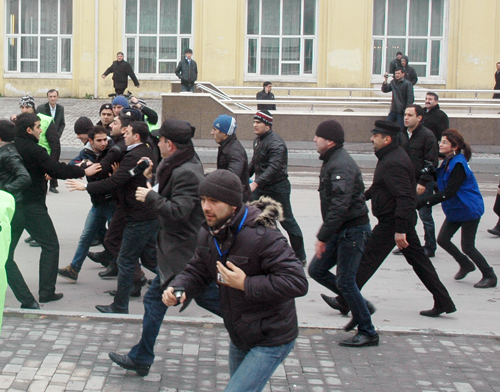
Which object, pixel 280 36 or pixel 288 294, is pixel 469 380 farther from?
pixel 280 36

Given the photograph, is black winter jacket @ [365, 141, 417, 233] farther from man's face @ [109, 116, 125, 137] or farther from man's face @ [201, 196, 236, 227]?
man's face @ [201, 196, 236, 227]

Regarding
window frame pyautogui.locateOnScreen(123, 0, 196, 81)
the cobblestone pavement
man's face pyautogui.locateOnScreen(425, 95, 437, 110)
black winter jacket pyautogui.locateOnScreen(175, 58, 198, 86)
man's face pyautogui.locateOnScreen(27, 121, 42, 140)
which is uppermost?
window frame pyautogui.locateOnScreen(123, 0, 196, 81)

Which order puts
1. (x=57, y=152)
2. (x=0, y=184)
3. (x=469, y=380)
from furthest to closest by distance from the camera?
(x=57, y=152) → (x=0, y=184) → (x=469, y=380)

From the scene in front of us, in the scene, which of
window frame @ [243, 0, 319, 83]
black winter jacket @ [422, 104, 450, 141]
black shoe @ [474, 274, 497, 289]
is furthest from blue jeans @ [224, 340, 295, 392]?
window frame @ [243, 0, 319, 83]

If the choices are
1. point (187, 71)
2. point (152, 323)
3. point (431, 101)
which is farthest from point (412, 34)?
point (152, 323)

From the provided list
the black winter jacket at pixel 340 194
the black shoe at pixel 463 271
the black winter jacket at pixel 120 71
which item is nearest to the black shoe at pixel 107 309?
the black winter jacket at pixel 340 194

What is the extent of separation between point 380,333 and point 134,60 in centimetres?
2511

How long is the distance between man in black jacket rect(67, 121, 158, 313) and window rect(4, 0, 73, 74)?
2472 centimetres

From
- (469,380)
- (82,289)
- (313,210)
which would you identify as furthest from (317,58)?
(469,380)

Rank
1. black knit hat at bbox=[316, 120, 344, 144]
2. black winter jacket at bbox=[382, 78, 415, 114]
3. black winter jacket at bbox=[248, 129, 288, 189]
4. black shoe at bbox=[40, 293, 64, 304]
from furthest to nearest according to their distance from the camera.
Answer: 1. black winter jacket at bbox=[382, 78, 415, 114]
2. black winter jacket at bbox=[248, 129, 288, 189]
3. black shoe at bbox=[40, 293, 64, 304]
4. black knit hat at bbox=[316, 120, 344, 144]

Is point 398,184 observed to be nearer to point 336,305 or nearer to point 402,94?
point 336,305

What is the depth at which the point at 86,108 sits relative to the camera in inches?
1043

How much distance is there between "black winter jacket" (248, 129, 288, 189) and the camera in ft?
28.5

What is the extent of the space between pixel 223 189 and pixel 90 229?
14.4 ft
